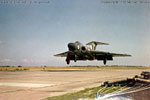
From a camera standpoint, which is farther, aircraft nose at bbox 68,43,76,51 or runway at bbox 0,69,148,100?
aircraft nose at bbox 68,43,76,51

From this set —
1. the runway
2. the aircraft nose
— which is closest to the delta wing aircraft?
the aircraft nose

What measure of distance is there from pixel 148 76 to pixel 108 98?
15.0 metres

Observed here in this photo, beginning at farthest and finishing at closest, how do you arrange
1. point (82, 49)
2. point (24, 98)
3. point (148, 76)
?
1. point (82, 49)
2. point (148, 76)
3. point (24, 98)

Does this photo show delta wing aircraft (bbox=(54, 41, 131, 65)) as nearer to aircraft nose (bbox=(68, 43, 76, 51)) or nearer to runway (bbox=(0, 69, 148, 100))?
aircraft nose (bbox=(68, 43, 76, 51))

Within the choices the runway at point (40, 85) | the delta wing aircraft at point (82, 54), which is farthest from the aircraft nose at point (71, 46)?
the runway at point (40, 85)

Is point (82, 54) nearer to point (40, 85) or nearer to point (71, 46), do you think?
point (71, 46)

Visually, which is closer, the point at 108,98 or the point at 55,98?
the point at 108,98

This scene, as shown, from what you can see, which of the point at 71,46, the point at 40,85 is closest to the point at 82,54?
the point at 71,46

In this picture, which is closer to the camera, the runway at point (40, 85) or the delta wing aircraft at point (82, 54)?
the runway at point (40, 85)

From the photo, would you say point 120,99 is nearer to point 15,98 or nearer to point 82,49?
point 15,98

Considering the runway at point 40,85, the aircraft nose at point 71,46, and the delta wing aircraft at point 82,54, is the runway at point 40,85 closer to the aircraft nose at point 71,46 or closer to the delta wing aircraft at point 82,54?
the delta wing aircraft at point 82,54

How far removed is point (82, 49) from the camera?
35.2 metres

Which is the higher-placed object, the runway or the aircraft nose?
the aircraft nose

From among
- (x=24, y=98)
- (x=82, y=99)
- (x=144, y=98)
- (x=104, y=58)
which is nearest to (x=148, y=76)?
(x=104, y=58)
